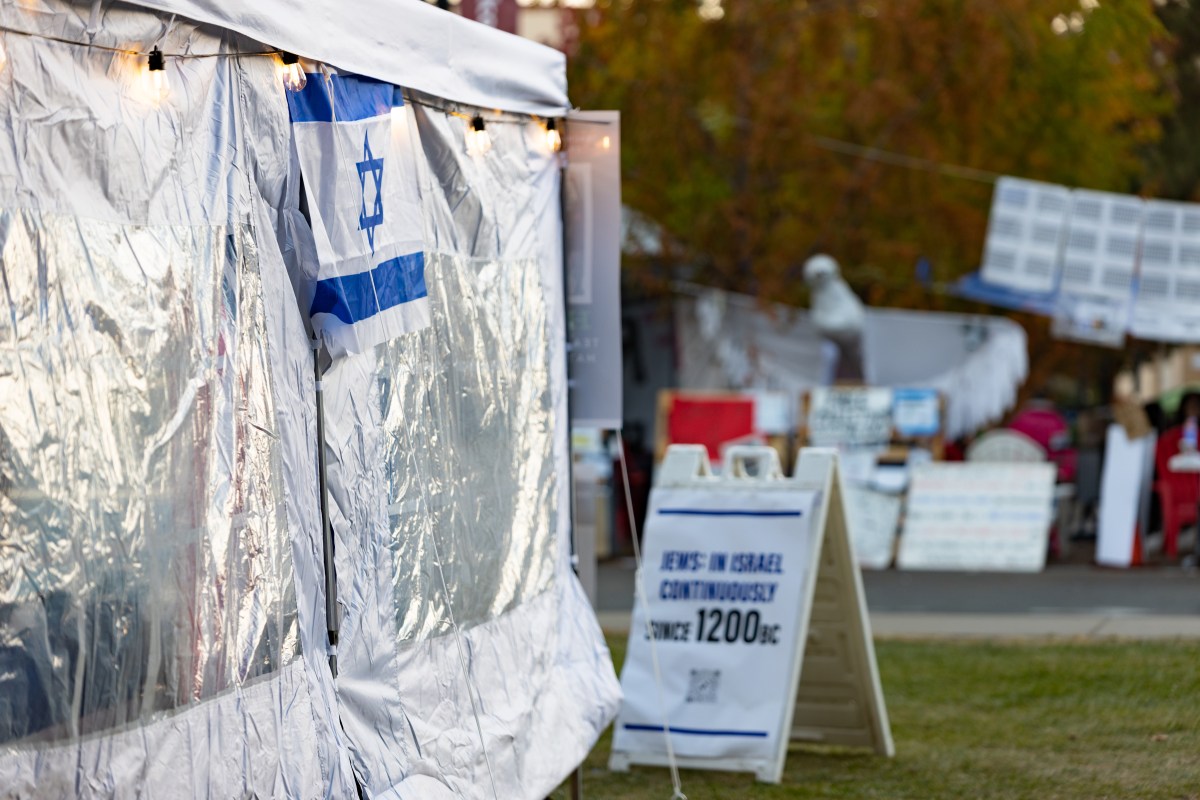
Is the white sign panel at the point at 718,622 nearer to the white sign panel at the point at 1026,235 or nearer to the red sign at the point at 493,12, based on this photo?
the red sign at the point at 493,12

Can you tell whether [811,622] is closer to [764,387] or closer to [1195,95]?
[764,387]

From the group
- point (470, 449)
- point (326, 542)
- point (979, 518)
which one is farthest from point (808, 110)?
point (326, 542)

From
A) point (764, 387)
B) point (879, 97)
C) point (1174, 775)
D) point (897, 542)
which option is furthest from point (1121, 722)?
point (879, 97)

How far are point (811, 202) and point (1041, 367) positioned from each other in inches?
162

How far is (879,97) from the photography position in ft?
57.5

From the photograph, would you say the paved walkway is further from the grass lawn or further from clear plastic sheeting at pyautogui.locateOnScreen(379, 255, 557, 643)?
clear plastic sheeting at pyautogui.locateOnScreen(379, 255, 557, 643)

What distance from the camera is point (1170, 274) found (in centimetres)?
1488

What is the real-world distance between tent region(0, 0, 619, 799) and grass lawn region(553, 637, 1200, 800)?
4.90 ft

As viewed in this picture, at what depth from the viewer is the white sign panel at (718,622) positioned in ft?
22.0

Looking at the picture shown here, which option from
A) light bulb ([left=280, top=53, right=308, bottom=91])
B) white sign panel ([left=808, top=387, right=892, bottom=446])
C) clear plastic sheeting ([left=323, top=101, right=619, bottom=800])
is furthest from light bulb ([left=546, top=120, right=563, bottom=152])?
white sign panel ([left=808, top=387, right=892, bottom=446])

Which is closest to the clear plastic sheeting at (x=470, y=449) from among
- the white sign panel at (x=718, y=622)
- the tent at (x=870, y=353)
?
the white sign panel at (x=718, y=622)

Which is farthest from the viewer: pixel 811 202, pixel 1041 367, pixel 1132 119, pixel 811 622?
pixel 1132 119

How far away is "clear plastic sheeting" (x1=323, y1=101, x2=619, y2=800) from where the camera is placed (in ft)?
14.5

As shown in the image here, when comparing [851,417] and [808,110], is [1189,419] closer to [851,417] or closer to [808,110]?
[851,417]
